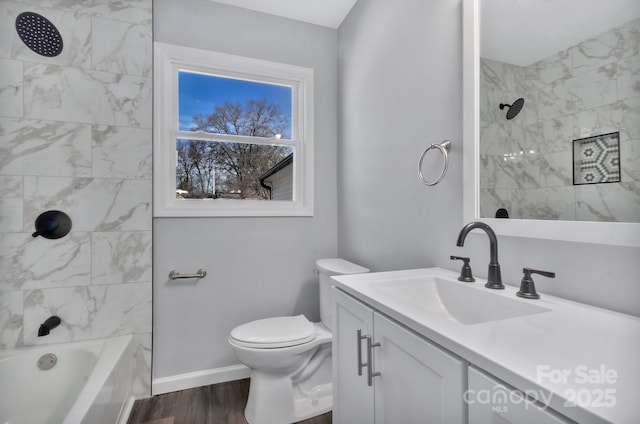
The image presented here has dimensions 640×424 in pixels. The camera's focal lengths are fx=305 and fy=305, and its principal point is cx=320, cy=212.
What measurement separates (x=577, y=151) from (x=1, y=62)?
104 inches

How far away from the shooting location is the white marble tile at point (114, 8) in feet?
5.81

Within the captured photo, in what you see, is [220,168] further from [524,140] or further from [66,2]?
[524,140]

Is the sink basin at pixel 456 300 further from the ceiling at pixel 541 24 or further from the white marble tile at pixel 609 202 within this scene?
the ceiling at pixel 541 24

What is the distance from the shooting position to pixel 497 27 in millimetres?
1086

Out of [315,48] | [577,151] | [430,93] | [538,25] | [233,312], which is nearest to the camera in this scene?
[577,151]

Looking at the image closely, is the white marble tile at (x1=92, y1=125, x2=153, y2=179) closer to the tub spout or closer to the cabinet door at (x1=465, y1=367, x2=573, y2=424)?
the tub spout

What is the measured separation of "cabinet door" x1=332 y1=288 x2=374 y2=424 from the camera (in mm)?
965

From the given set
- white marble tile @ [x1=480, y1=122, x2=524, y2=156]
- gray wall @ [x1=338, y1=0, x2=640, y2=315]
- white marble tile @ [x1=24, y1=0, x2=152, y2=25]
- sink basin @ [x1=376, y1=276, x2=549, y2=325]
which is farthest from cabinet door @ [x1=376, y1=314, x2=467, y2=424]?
white marble tile @ [x1=24, y1=0, x2=152, y2=25]

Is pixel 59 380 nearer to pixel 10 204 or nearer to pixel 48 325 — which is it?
pixel 48 325

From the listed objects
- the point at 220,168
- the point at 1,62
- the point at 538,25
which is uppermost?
the point at 1,62

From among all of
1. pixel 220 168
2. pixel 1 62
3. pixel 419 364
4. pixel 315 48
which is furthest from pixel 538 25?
pixel 1 62

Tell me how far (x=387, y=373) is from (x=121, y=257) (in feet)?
5.66

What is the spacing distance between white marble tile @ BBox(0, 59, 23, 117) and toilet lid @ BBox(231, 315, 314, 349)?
1.71 m

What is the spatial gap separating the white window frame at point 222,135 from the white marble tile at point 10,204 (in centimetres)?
66
